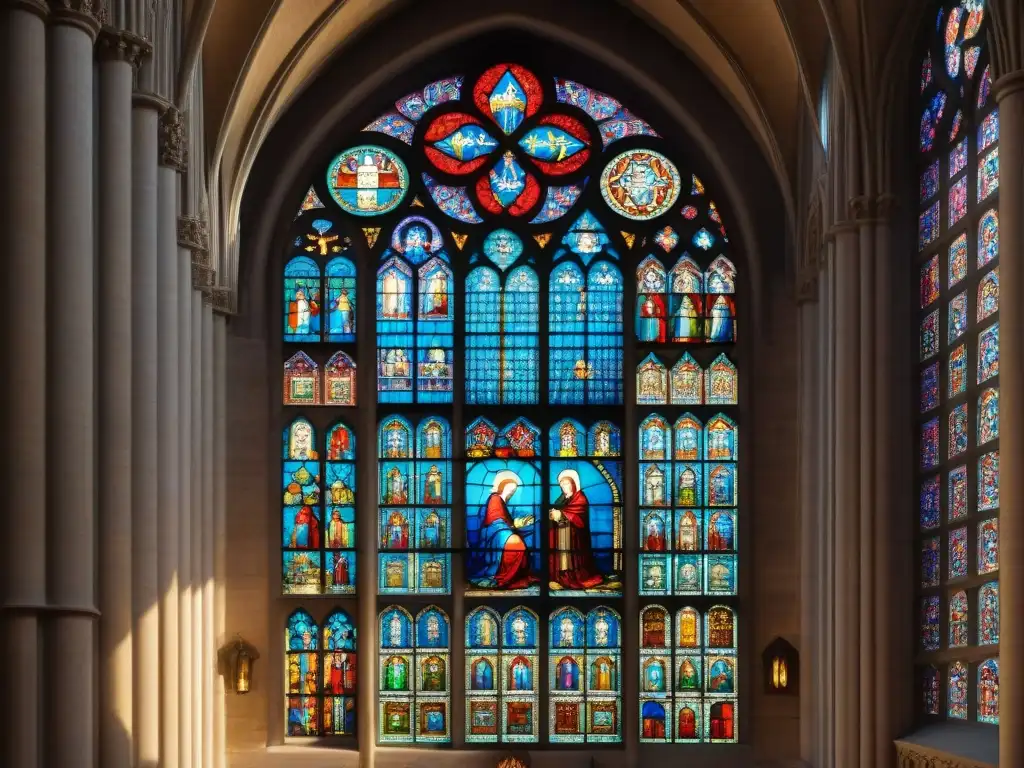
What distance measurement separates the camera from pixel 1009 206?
16.4 m

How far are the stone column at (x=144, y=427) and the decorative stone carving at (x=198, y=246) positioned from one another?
9.90ft

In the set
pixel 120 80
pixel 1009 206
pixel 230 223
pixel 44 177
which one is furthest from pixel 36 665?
A: pixel 230 223

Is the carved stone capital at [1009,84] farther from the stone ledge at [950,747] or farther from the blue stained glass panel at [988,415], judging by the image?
the stone ledge at [950,747]

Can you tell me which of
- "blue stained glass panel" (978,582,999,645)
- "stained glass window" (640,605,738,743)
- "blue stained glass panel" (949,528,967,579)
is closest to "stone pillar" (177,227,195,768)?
"stained glass window" (640,605,738,743)

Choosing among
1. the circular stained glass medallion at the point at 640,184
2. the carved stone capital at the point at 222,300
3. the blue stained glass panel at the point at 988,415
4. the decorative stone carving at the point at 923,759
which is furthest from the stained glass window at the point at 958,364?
the carved stone capital at the point at 222,300

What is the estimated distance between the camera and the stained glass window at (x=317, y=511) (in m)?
26.6

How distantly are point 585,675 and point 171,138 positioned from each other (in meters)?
10.0

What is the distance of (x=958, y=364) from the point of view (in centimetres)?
1967

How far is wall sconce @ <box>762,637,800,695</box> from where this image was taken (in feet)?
84.4

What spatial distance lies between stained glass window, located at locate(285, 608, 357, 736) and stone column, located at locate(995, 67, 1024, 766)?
11769 millimetres

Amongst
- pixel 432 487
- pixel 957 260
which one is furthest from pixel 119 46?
pixel 432 487

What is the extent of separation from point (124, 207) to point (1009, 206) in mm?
7538

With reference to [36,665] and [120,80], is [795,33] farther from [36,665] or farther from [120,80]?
[36,665]

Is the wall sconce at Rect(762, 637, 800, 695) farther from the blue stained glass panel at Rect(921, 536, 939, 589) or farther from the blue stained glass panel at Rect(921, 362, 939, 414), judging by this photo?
the blue stained glass panel at Rect(921, 362, 939, 414)
